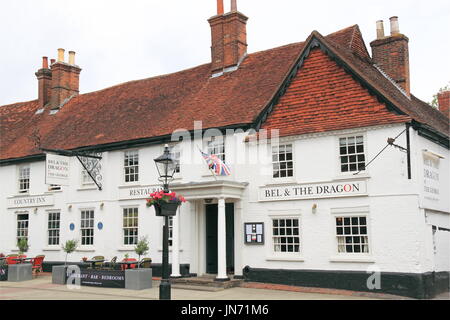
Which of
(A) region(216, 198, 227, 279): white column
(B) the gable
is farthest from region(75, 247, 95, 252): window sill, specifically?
(B) the gable

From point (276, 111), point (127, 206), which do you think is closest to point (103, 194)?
point (127, 206)

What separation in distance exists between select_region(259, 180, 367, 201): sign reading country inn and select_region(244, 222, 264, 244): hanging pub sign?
953mm

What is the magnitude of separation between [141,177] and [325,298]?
9.77 m

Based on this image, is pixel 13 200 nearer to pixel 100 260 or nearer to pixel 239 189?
pixel 100 260

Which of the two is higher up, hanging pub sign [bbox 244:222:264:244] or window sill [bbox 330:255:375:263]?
hanging pub sign [bbox 244:222:264:244]

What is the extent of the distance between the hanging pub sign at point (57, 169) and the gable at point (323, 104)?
30.1 ft

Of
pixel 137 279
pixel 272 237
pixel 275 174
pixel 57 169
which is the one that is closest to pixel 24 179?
pixel 57 169

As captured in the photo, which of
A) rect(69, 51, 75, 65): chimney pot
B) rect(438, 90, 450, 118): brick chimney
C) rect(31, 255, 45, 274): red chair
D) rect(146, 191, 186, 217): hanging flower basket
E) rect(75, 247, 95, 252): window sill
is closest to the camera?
rect(146, 191, 186, 217): hanging flower basket

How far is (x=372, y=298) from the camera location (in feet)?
49.1

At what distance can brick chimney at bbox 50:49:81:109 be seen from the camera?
2845 cm

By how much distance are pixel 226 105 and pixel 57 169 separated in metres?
7.71

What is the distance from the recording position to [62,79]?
28.7 meters

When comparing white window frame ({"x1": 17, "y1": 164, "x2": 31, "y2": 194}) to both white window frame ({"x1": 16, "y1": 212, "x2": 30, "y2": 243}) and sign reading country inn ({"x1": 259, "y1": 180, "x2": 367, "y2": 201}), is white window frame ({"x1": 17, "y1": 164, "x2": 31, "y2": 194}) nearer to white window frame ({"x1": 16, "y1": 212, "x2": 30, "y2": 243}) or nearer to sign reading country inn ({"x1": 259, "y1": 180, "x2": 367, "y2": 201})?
white window frame ({"x1": 16, "y1": 212, "x2": 30, "y2": 243})

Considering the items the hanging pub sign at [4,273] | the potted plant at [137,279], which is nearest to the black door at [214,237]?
the potted plant at [137,279]
